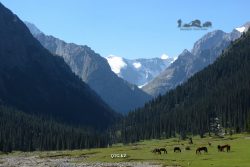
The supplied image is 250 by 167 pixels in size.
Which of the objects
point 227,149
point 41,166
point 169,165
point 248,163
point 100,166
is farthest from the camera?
point 227,149

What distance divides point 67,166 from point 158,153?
32.5 metres

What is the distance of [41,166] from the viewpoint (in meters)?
103

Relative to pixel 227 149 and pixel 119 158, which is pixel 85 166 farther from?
pixel 227 149

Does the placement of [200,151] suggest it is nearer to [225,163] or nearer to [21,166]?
[225,163]

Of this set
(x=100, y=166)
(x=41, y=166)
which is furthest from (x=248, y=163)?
(x=41, y=166)

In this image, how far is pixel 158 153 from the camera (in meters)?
125

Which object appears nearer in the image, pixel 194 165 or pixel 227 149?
pixel 194 165

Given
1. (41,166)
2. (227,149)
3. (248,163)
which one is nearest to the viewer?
(248,163)

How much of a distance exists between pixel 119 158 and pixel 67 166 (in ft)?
72.0

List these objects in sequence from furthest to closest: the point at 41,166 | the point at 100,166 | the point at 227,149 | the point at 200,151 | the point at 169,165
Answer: the point at 200,151, the point at 227,149, the point at 41,166, the point at 100,166, the point at 169,165

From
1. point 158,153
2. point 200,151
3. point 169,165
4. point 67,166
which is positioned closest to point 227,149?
point 200,151

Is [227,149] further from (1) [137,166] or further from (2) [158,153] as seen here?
(1) [137,166]

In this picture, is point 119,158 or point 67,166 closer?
point 67,166

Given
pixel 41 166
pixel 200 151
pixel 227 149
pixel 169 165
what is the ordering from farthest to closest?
pixel 200 151 < pixel 227 149 < pixel 41 166 < pixel 169 165
